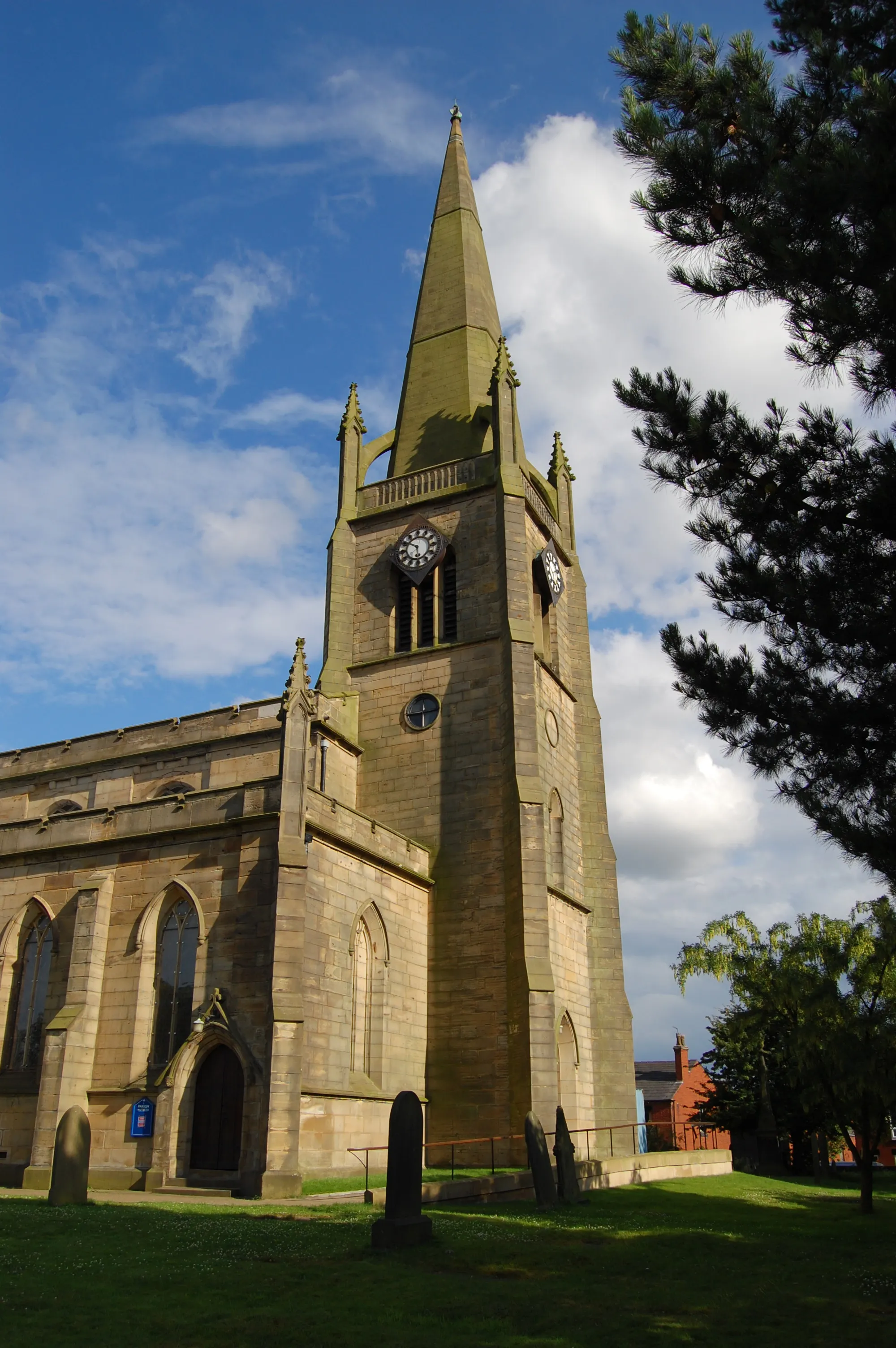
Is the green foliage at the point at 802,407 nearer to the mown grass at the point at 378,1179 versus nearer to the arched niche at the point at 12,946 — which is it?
the mown grass at the point at 378,1179

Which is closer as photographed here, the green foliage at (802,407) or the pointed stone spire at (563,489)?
the green foliage at (802,407)

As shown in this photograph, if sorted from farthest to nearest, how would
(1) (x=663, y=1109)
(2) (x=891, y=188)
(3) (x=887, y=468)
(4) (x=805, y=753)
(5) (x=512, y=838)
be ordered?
1. (1) (x=663, y=1109)
2. (5) (x=512, y=838)
3. (4) (x=805, y=753)
4. (3) (x=887, y=468)
5. (2) (x=891, y=188)

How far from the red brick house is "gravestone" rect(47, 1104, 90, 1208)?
107 feet

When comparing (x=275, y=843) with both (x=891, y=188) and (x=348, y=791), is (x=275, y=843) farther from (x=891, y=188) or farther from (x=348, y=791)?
(x=891, y=188)

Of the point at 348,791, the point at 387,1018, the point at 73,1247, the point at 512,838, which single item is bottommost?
the point at 73,1247

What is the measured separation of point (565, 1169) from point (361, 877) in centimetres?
746

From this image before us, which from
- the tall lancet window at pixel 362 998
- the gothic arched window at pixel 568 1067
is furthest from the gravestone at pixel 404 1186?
the gothic arched window at pixel 568 1067

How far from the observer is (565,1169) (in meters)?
17.6

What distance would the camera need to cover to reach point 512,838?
2495 centimetres

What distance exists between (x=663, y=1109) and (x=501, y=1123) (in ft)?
108

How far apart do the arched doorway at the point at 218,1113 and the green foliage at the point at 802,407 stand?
→ 40.1 ft

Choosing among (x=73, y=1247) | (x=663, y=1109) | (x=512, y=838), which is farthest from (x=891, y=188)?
(x=663, y=1109)

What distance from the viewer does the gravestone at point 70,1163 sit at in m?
15.4

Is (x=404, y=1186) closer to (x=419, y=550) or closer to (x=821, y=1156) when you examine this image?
(x=419, y=550)
